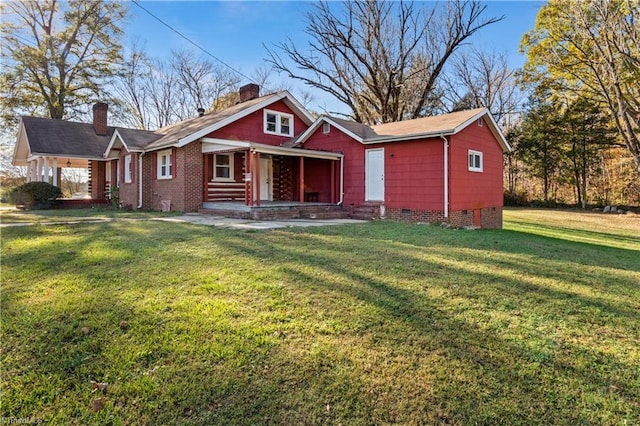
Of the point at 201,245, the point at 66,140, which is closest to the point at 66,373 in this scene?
the point at 201,245

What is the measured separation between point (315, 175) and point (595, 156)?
22.5 meters

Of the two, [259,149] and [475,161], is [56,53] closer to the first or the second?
[259,149]

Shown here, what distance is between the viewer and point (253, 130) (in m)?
15.4

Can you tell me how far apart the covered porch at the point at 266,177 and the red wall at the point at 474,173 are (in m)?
4.20

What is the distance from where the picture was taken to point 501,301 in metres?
3.86

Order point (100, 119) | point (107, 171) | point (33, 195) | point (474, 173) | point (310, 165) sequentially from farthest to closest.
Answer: point (100, 119) < point (107, 171) < point (310, 165) < point (33, 195) < point (474, 173)

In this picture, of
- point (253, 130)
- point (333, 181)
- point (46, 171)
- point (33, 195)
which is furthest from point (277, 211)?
point (46, 171)

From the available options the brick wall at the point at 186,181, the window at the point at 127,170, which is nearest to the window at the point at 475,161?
the brick wall at the point at 186,181

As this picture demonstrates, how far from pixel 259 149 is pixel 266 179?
4491 millimetres

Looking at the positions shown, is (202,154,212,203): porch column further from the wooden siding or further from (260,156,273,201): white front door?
the wooden siding

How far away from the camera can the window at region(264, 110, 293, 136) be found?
16.0 m

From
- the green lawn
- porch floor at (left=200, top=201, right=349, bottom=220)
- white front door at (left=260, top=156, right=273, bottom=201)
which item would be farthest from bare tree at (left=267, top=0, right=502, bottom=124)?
the green lawn

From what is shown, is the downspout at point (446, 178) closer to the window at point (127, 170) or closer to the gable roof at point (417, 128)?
the gable roof at point (417, 128)

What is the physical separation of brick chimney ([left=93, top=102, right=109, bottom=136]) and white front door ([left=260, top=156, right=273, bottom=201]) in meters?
11.3
